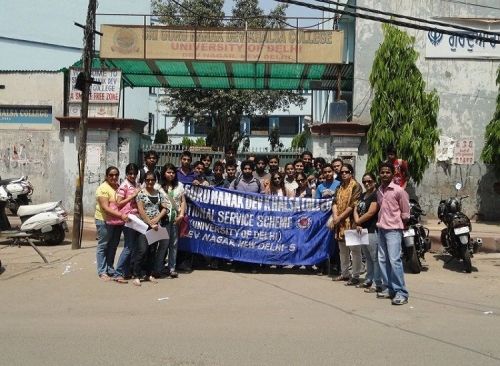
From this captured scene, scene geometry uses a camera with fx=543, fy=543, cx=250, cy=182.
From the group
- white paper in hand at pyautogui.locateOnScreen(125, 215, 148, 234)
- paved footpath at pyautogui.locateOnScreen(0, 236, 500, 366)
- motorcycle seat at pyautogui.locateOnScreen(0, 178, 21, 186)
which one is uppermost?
motorcycle seat at pyautogui.locateOnScreen(0, 178, 21, 186)

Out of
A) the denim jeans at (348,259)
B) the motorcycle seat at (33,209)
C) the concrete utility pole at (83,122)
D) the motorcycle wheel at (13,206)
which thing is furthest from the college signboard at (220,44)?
the denim jeans at (348,259)

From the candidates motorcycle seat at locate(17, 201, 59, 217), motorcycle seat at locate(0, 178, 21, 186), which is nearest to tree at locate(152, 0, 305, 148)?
motorcycle seat at locate(0, 178, 21, 186)

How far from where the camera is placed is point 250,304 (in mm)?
6566

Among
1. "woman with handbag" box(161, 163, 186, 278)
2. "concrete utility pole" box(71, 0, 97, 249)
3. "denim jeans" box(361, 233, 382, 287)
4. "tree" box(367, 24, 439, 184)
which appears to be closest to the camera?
"denim jeans" box(361, 233, 382, 287)

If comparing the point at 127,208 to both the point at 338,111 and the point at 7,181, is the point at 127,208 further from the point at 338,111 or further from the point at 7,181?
the point at 338,111

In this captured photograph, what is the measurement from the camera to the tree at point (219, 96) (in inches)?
1033

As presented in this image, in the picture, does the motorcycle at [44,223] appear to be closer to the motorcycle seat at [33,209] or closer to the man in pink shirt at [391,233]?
the motorcycle seat at [33,209]

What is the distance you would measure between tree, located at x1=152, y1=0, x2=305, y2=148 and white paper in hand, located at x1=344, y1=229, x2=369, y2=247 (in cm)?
1929

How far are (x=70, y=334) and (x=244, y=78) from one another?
40.4ft

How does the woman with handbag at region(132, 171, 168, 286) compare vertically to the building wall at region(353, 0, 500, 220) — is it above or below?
below

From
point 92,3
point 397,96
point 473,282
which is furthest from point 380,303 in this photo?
point 92,3

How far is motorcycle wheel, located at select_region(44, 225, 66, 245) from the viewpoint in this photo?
37.7 ft

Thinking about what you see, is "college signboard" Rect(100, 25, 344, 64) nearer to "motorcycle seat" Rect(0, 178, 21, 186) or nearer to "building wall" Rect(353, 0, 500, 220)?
"building wall" Rect(353, 0, 500, 220)

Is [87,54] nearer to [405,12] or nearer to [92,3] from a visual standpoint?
[92,3]
